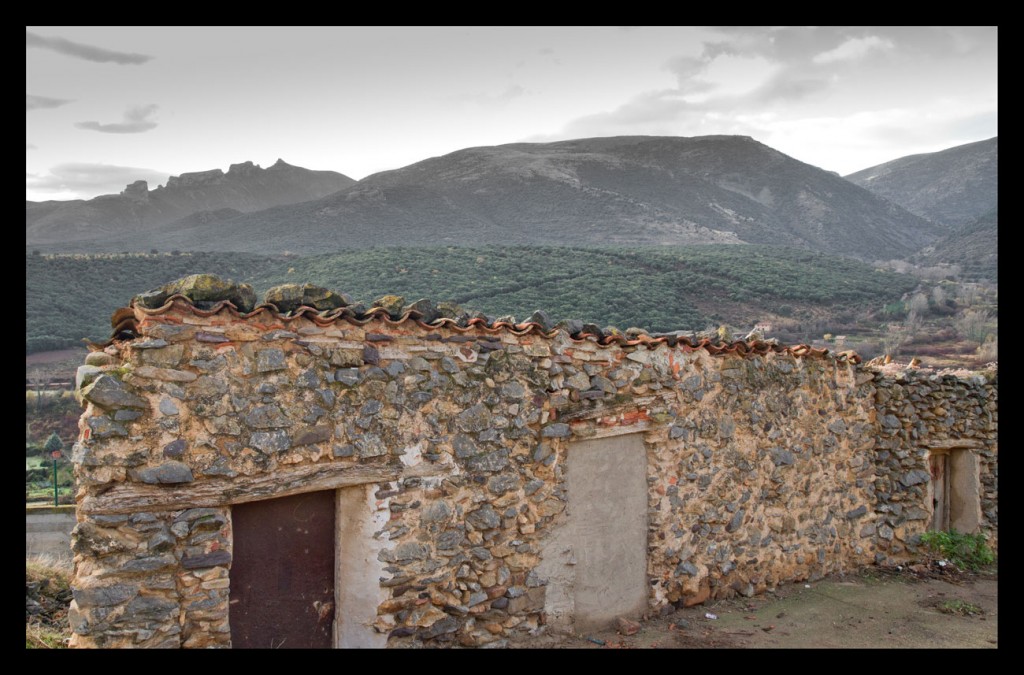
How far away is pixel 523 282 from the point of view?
3047cm

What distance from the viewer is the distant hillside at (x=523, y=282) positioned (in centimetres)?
2703

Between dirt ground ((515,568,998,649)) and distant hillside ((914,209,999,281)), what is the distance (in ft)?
101

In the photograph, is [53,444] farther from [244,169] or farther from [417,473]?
[244,169]

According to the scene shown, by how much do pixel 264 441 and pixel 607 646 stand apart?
3261 millimetres

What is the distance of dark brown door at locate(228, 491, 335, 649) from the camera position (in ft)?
15.8

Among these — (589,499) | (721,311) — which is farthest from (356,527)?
(721,311)

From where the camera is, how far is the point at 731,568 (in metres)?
7.17

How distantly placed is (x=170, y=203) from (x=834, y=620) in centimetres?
6460

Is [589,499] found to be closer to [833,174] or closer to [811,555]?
[811,555]

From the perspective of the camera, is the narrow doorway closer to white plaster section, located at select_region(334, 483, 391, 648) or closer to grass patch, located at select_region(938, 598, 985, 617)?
grass patch, located at select_region(938, 598, 985, 617)

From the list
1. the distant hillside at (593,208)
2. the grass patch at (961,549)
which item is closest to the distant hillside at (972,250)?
the distant hillside at (593,208)

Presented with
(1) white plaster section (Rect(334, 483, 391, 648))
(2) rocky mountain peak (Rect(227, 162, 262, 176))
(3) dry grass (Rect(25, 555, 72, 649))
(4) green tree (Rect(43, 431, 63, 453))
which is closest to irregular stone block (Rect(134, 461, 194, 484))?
(1) white plaster section (Rect(334, 483, 391, 648))

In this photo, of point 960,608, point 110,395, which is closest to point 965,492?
point 960,608

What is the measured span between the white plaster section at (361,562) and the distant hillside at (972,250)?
36.0 metres
